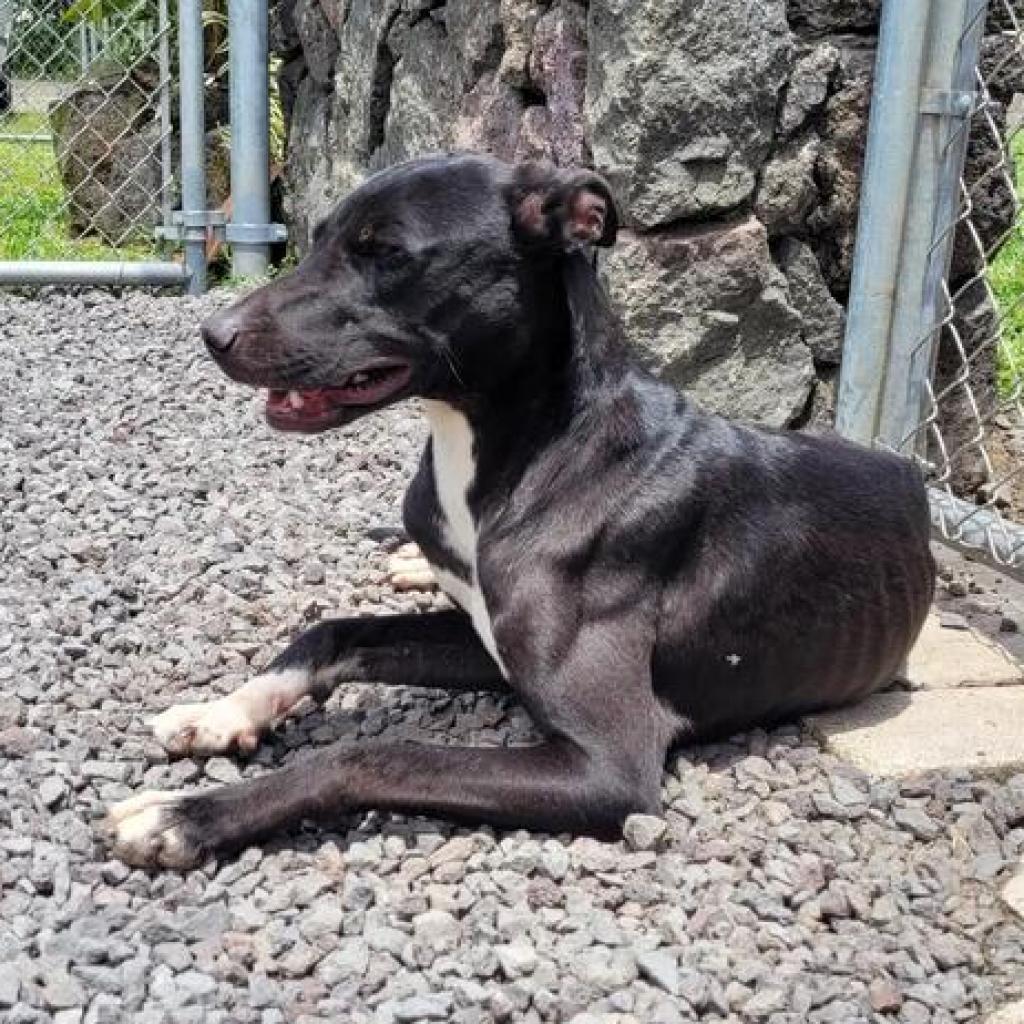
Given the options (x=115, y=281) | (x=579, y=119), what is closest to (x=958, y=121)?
(x=579, y=119)

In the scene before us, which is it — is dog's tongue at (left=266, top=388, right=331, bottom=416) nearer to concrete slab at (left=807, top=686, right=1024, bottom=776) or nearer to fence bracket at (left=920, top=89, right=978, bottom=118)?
concrete slab at (left=807, top=686, right=1024, bottom=776)

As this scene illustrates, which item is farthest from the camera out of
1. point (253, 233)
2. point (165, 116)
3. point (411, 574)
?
point (165, 116)

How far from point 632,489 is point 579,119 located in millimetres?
1865

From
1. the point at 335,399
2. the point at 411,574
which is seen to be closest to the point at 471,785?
the point at 335,399

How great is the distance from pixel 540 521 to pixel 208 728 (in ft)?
2.40

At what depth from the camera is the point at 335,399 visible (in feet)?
9.63

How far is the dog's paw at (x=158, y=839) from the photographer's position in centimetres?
252

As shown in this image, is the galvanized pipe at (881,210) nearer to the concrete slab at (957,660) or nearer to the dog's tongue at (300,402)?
the concrete slab at (957,660)

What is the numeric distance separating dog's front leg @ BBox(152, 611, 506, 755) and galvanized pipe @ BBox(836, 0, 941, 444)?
5.05 feet

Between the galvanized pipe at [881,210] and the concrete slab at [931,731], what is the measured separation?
109cm

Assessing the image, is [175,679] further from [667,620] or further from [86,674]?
[667,620]

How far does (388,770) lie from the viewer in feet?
8.64

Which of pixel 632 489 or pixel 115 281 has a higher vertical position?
pixel 632 489

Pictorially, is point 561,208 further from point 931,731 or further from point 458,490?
point 931,731
